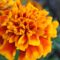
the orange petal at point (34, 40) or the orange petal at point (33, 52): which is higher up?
the orange petal at point (34, 40)

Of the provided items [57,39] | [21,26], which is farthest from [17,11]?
[57,39]

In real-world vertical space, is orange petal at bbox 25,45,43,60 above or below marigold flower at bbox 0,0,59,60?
below

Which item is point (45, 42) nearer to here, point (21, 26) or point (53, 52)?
point (21, 26)

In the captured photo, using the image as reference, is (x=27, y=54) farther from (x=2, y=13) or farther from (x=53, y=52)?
(x=53, y=52)

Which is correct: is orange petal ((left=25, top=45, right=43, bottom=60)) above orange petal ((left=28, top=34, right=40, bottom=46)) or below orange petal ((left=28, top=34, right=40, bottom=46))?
below

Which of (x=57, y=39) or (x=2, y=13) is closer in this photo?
(x=2, y=13)

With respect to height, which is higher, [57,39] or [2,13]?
[2,13]

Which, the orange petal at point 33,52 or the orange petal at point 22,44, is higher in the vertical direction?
the orange petal at point 22,44

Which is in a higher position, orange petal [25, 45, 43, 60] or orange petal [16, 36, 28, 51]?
orange petal [16, 36, 28, 51]
